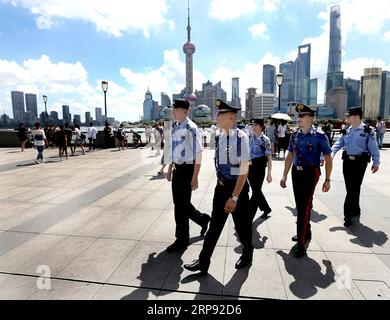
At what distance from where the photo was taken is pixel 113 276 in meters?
3.24

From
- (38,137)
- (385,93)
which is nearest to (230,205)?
(38,137)

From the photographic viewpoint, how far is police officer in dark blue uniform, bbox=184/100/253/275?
9.89 ft

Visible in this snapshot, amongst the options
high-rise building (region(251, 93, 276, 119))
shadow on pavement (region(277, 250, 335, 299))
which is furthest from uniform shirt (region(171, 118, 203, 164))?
high-rise building (region(251, 93, 276, 119))

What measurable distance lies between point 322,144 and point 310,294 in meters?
1.93

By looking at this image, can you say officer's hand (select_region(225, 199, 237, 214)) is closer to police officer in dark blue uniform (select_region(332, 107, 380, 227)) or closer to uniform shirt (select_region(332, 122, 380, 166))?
police officer in dark blue uniform (select_region(332, 107, 380, 227))

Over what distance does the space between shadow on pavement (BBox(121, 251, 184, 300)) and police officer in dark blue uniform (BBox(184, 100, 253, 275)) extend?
203mm

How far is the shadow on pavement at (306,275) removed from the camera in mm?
2945

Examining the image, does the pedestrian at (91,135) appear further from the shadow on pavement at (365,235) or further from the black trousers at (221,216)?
the shadow on pavement at (365,235)

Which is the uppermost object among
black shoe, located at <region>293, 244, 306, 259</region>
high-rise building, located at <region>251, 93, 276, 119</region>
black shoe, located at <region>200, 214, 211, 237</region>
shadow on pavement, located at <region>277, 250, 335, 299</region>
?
high-rise building, located at <region>251, 93, 276, 119</region>

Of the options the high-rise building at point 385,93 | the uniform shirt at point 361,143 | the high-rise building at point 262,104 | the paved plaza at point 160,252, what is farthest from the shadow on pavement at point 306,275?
the high-rise building at point 385,93

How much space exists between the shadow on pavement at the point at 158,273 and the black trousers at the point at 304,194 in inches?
68.1

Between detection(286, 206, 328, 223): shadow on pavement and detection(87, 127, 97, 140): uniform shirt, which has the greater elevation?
detection(87, 127, 97, 140): uniform shirt

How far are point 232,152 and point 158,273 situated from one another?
5.64 ft
